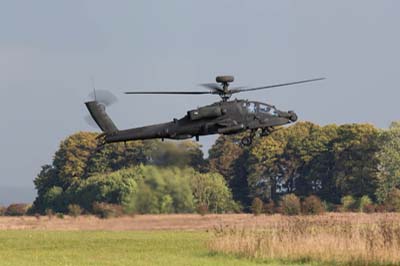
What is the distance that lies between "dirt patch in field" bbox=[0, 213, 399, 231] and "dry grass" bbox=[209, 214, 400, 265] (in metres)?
1.64

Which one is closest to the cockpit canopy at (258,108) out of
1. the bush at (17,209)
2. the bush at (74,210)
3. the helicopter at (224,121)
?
the helicopter at (224,121)

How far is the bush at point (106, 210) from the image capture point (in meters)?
40.8

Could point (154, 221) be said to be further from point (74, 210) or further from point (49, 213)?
point (49, 213)

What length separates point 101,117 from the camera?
121 feet

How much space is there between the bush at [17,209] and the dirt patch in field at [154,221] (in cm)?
794

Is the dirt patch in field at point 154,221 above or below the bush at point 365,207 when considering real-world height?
below

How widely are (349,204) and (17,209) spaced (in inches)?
1286

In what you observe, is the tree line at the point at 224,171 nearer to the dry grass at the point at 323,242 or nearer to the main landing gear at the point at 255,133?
the dry grass at the point at 323,242

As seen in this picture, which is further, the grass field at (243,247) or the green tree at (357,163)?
the green tree at (357,163)

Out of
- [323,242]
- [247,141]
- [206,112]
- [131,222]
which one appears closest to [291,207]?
[131,222]

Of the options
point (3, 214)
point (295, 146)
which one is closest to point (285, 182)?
point (295, 146)

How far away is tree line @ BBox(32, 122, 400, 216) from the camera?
3700 cm

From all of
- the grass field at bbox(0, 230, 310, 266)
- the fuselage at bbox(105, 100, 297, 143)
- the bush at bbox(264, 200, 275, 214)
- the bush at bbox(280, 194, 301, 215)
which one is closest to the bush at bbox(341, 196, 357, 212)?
the bush at bbox(280, 194, 301, 215)

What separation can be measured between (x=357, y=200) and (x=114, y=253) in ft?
109
